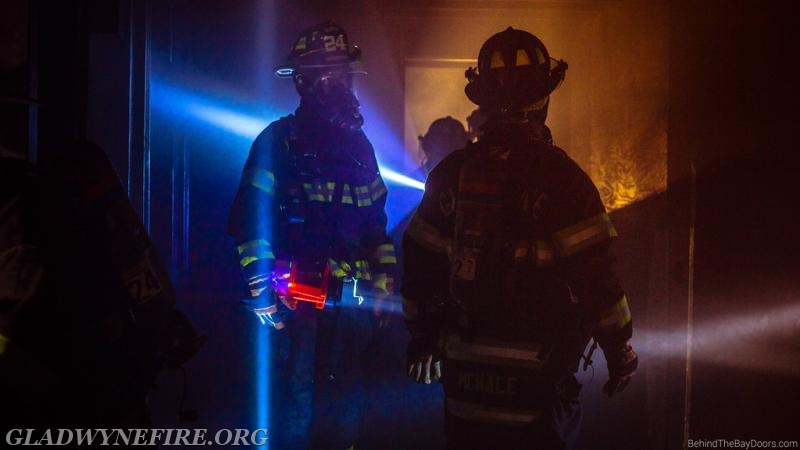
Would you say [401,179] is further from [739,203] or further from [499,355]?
[499,355]

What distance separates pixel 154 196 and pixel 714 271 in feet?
12.0

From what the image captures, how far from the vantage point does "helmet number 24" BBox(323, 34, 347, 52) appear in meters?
4.70

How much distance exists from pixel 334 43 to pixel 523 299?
94.7 inches

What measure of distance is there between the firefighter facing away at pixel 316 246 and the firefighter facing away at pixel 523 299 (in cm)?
119

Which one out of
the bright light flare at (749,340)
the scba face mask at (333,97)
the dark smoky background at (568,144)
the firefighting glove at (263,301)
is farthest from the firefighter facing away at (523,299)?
the scba face mask at (333,97)

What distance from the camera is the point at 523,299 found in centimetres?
328

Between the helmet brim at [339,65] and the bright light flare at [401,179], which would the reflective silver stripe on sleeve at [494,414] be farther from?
the bright light flare at [401,179]

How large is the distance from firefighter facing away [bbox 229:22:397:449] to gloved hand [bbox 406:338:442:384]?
911 millimetres

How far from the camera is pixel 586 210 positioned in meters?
3.33

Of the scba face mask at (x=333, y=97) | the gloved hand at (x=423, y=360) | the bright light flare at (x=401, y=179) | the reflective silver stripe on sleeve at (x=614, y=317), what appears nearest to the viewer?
the reflective silver stripe on sleeve at (x=614, y=317)

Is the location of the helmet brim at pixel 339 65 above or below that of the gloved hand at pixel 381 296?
above

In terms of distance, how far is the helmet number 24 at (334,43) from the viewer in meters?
4.70

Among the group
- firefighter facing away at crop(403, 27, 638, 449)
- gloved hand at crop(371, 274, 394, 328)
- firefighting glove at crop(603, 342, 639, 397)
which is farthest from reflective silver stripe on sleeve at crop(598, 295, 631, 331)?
gloved hand at crop(371, 274, 394, 328)

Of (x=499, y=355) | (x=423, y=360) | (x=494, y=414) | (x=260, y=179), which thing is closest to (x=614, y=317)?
(x=499, y=355)
